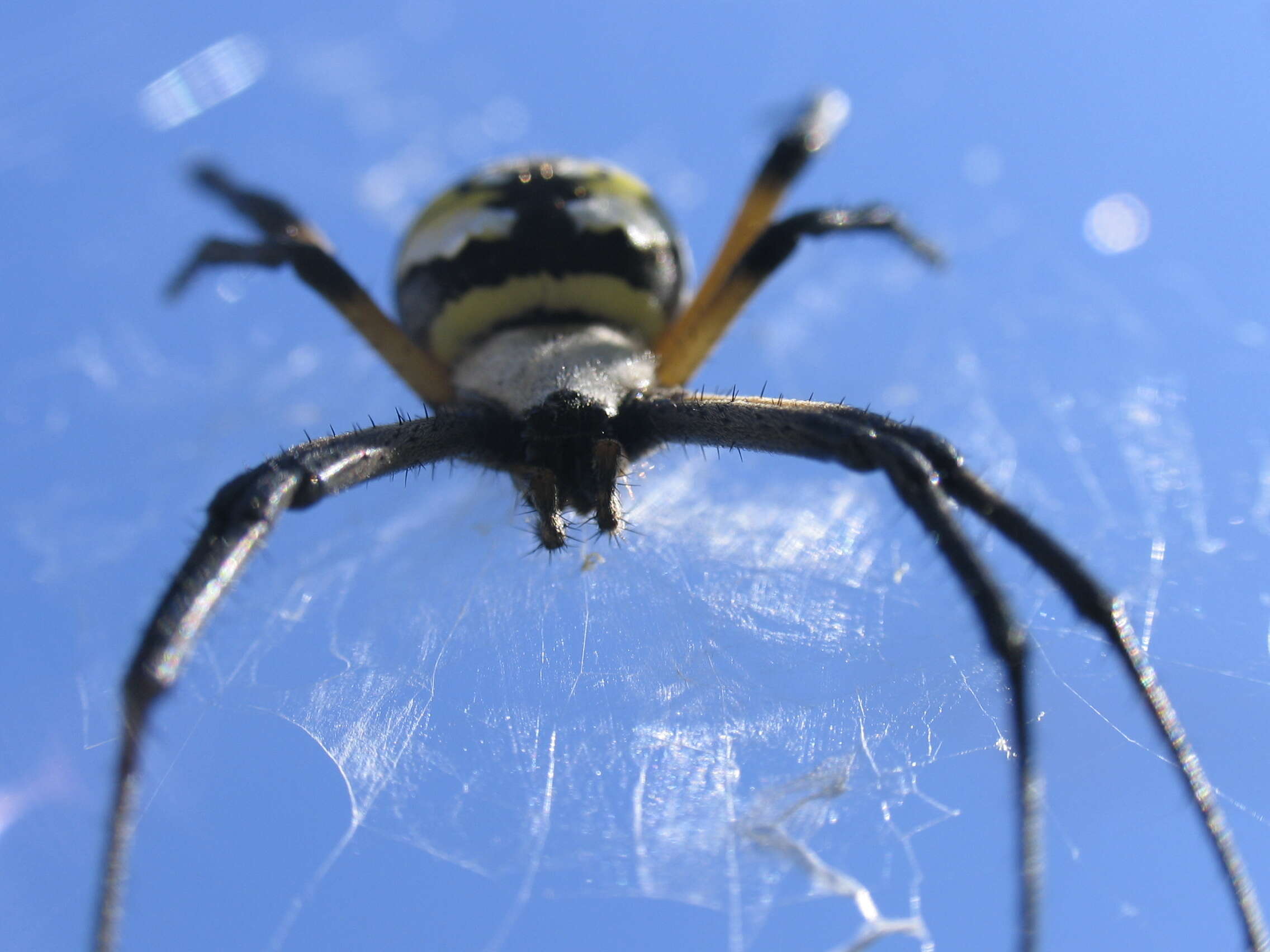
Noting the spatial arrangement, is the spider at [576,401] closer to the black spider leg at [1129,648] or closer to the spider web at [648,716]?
the black spider leg at [1129,648]

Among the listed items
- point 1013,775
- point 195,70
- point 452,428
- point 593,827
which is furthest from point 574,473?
point 195,70

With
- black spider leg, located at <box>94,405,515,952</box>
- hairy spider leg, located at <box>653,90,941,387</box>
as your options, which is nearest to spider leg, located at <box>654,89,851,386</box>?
hairy spider leg, located at <box>653,90,941,387</box>

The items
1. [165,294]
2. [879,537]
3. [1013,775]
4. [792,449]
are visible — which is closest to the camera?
[1013,775]

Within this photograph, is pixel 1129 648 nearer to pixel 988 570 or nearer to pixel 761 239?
pixel 988 570

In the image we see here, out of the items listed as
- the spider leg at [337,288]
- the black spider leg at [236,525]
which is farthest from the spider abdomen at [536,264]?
the black spider leg at [236,525]

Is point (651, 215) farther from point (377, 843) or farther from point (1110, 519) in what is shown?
point (377, 843)

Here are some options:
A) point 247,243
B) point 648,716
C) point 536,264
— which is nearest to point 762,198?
point 536,264

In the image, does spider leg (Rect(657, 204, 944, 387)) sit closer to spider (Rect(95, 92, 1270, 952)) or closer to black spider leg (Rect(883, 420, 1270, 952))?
spider (Rect(95, 92, 1270, 952))

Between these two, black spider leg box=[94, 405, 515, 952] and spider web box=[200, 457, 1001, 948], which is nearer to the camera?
black spider leg box=[94, 405, 515, 952]

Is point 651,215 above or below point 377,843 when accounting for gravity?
above
